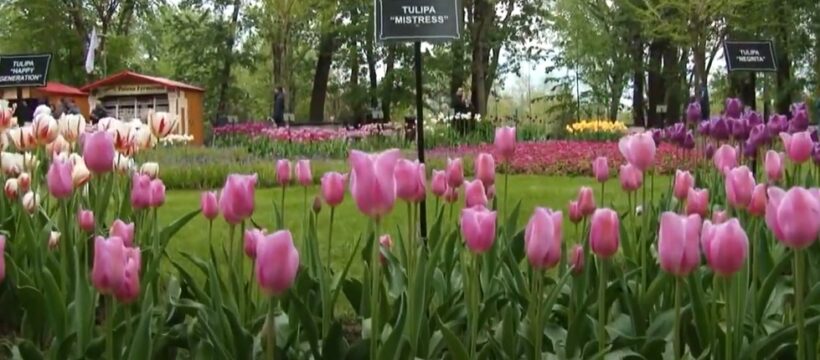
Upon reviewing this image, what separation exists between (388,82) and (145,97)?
9.16 meters

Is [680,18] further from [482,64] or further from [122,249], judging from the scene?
[122,249]

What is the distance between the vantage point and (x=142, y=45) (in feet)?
122

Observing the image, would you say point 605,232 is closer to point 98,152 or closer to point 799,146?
point 98,152

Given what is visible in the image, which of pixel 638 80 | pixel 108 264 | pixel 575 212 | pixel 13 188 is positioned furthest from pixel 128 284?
pixel 638 80

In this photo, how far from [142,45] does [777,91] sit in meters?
23.7

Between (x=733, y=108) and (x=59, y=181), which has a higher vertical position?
(x=733, y=108)

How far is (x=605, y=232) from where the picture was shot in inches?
61.6

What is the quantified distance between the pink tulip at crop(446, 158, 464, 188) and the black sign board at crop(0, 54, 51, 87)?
327 inches

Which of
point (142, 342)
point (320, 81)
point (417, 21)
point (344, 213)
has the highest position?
point (320, 81)

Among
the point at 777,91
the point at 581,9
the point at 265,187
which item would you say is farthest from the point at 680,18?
the point at 265,187

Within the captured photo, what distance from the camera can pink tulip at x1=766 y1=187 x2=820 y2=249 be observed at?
1370 mm

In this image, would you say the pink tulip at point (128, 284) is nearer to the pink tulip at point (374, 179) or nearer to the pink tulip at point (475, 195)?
the pink tulip at point (374, 179)

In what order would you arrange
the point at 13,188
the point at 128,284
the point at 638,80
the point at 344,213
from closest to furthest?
the point at 128,284, the point at 13,188, the point at 344,213, the point at 638,80

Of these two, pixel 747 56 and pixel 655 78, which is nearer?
pixel 747 56
